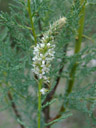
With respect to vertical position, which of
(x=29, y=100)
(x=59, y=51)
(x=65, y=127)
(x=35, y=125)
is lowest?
(x=65, y=127)

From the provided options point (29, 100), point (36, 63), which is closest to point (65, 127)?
point (29, 100)

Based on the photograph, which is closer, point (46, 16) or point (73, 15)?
point (73, 15)

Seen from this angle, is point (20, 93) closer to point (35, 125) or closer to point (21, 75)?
point (21, 75)

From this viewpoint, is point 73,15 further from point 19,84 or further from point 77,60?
point 19,84

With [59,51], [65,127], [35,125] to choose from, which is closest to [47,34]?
[59,51]

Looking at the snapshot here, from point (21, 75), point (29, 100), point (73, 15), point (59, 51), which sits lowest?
point (29, 100)

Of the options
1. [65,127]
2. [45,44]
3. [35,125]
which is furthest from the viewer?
[65,127]

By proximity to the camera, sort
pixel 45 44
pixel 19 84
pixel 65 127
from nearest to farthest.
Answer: pixel 45 44
pixel 19 84
pixel 65 127

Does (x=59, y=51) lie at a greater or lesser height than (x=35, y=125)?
greater

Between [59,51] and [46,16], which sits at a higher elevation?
[46,16]
